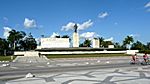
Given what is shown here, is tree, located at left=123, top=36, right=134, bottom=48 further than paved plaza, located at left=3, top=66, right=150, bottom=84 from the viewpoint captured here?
Yes

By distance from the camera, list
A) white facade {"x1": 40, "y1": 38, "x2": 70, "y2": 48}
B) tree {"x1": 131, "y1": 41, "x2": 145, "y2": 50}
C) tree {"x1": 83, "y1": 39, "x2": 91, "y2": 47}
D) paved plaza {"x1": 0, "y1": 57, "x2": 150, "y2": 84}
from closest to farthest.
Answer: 1. paved plaza {"x1": 0, "y1": 57, "x2": 150, "y2": 84}
2. white facade {"x1": 40, "y1": 38, "x2": 70, "y2": 48}
3. tree {"x1": 131, "y1": 41, "x2": 145, "y2": 50}
4. tree {"x1": 83, "y1": 39, "x2": 91, "y2": 47}

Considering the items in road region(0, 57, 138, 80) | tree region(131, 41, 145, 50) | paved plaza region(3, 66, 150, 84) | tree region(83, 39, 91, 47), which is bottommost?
paved plaza region(3, 66, 150, 84)

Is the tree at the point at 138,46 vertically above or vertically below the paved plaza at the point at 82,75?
above

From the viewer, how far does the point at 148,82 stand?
1320cm

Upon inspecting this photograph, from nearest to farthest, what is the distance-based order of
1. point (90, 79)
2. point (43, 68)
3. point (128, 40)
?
1. point (90, 79)
2. point (43, 68)
3. point (128, 40)

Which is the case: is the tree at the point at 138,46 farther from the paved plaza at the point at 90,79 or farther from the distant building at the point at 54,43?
the paved plaza at the point at 90,79

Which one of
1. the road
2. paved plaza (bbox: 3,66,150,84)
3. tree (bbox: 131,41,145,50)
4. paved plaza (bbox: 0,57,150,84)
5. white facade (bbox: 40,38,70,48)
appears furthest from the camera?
tree (bbox: 131,41,145,50)

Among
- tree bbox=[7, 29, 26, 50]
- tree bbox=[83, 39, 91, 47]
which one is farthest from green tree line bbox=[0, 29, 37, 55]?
tree bbox=[83, 39, 91, 47]

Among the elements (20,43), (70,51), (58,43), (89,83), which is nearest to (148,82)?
(89,83)

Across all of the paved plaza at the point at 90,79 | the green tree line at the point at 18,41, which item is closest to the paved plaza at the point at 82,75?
the paved plaza at the point at 90,79

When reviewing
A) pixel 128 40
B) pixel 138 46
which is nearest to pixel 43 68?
pixel 128 40

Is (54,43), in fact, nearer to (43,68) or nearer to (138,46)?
(138,46)

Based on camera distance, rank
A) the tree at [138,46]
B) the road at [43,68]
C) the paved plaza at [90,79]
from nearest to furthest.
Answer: the paved plaza at [90,79] → the road at [43,68] → the tree at [138,46]

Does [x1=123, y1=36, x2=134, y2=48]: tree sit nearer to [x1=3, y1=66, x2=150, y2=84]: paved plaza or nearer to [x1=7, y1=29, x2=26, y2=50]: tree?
[x1=7, y1=29, x2=26, y2=50]: tree
